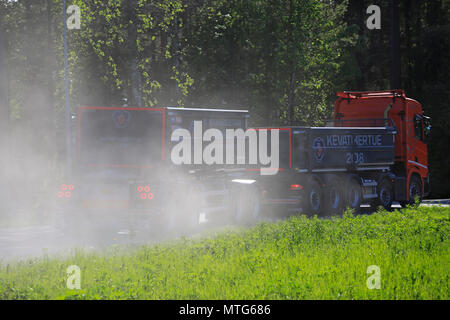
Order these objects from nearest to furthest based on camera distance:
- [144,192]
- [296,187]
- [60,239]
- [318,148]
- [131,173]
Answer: [60,239]
[144,192]
[131,173]
[296,187]
[318,148]

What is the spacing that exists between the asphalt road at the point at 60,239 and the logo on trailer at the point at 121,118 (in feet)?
7.91

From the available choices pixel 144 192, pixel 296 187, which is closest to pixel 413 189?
pixel 296 187

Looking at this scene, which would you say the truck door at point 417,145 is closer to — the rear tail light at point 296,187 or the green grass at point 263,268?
the rear tail light at point 296,187

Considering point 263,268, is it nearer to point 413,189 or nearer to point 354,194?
point 354,194

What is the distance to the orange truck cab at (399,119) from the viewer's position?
25141 millimetres

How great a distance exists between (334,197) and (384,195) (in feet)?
10.5

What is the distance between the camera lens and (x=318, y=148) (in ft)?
72.3

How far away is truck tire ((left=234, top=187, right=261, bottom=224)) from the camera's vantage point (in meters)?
19.8

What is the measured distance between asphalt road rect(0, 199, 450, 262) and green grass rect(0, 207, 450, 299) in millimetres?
1958

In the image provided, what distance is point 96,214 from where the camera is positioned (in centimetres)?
1692

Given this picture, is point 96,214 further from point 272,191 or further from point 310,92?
point 310,92
